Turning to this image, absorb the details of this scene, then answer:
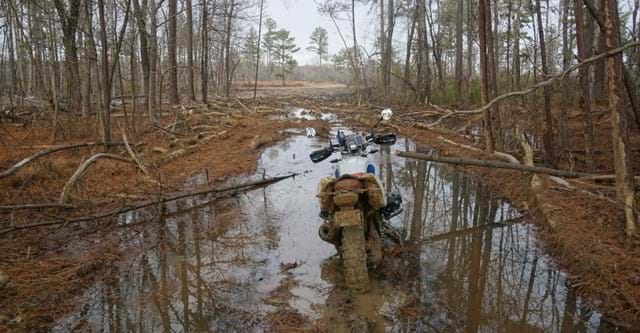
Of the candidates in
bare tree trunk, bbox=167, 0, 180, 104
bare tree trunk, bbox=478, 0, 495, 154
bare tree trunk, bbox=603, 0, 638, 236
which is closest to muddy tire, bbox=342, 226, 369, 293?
bare tree trunk, bbox=603, 0, 638, 236

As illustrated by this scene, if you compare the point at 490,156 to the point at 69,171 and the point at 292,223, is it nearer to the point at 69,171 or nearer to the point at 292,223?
the point at 292,223

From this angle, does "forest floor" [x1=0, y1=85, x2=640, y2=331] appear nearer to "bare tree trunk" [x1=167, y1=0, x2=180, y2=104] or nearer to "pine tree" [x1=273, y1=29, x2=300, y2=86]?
"bare tree trunk" [x1=167, y1=0, x2=180, y2=104]

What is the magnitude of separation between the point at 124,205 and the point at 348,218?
3.51m

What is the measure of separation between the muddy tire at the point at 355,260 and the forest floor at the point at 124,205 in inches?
28.7

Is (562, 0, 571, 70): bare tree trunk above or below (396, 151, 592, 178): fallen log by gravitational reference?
above

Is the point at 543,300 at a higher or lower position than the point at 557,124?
lower

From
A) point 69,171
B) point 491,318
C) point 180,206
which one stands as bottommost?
point 491,318

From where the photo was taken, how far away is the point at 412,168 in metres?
10.5

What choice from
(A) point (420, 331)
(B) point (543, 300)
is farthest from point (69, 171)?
(B) point (543, 300)

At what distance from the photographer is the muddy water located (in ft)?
12.1

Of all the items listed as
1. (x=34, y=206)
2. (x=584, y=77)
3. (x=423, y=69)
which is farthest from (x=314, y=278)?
(x=423, y=69)

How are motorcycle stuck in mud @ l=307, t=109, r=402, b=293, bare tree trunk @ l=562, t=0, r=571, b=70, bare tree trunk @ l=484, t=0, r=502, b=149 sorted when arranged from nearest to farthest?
motorcycle stuck in mud @ l=307, t=109, r=402, b=293 < bare tree trunk @ l=484, t=0, r=502, b=149 < bare tree trunk @ l=562, t=0, r=571, b=70

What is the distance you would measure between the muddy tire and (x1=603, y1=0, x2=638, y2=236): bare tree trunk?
2.98m

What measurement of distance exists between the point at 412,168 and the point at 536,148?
2.81m
